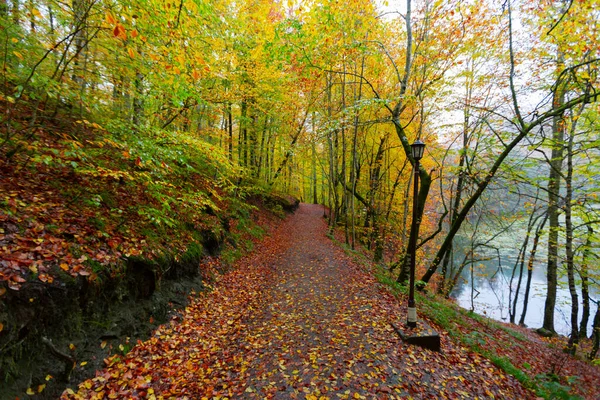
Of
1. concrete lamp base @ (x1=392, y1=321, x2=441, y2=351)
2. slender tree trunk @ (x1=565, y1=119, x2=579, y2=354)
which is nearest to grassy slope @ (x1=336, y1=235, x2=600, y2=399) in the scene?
slender tree trunk @ (x1=565, y1=119, x2=579, y2=354)

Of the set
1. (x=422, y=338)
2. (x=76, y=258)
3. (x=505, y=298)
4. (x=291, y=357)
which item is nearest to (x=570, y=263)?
(x=422, y=338)

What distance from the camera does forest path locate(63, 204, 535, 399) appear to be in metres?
3.64

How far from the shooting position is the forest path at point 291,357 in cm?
364

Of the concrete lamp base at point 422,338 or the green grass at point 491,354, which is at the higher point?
the concrete lamp base at point 422,338

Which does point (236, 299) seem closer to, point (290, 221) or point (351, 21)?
point (351, 21)

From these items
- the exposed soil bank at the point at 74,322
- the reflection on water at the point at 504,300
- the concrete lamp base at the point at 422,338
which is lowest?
the reflection on water at the point at 504,300

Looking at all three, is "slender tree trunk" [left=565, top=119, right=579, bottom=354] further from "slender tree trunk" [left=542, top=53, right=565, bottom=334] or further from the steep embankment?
the steep embankment

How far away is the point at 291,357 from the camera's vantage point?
447cm

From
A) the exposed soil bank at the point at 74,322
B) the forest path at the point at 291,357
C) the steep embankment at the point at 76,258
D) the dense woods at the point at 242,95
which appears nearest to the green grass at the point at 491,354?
the forest path at the point at 291,357

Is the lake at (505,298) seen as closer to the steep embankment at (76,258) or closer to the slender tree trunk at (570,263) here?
the slender tree trunk at (570,263)

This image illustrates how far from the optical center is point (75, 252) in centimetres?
374

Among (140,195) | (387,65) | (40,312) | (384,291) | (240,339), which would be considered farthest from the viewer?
(387,65)

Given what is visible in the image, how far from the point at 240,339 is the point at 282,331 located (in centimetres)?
92

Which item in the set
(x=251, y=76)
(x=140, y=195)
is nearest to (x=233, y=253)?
(x=140, y=195)
